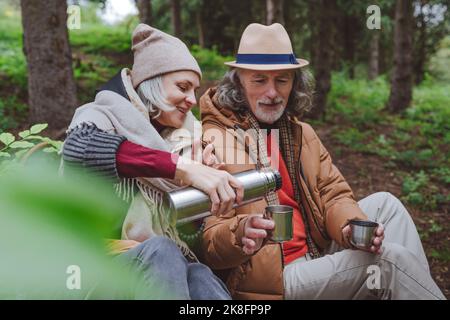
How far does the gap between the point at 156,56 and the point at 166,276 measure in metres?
1.10

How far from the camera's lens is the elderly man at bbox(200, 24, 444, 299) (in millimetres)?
2404

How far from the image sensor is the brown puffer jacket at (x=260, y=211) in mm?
2367

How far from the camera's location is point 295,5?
1387 centimetres

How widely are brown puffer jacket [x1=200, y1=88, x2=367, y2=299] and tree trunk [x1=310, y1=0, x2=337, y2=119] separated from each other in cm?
593

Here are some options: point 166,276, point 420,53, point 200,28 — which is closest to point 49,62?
point 166,276

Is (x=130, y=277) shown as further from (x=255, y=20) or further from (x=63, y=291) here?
(x=255, y=20)

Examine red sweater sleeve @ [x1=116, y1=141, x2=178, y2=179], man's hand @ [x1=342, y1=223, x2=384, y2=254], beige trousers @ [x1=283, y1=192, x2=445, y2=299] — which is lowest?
beige trousers @ [x1=283, y1=192, x2=445, y2=299]

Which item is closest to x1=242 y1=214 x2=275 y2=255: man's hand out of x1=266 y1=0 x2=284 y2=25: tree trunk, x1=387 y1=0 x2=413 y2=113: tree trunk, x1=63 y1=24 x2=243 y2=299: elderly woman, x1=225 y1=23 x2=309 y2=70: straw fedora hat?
x1=63 y1=24 x2=243 y2=299: elderly woman

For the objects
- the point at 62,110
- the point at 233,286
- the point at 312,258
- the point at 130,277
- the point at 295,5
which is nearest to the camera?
the point at 130,277

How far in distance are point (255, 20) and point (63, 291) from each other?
49.0ft

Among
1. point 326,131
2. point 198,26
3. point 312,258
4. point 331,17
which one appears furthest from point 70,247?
point 198,26

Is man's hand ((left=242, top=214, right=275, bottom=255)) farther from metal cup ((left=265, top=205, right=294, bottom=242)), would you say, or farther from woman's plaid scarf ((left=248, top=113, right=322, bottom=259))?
woman's plaid scarf ((left=248, top=113, right=322, bottom=259))

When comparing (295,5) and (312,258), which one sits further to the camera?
(295,5)

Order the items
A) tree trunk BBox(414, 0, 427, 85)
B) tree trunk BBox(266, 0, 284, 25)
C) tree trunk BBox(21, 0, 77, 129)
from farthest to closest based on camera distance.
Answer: tree trunk BBox(414, 0, 427, 85), tree trunk BBox(266, 0, 284, 25), tree trunk BBox(21, 0, 77, 129)
